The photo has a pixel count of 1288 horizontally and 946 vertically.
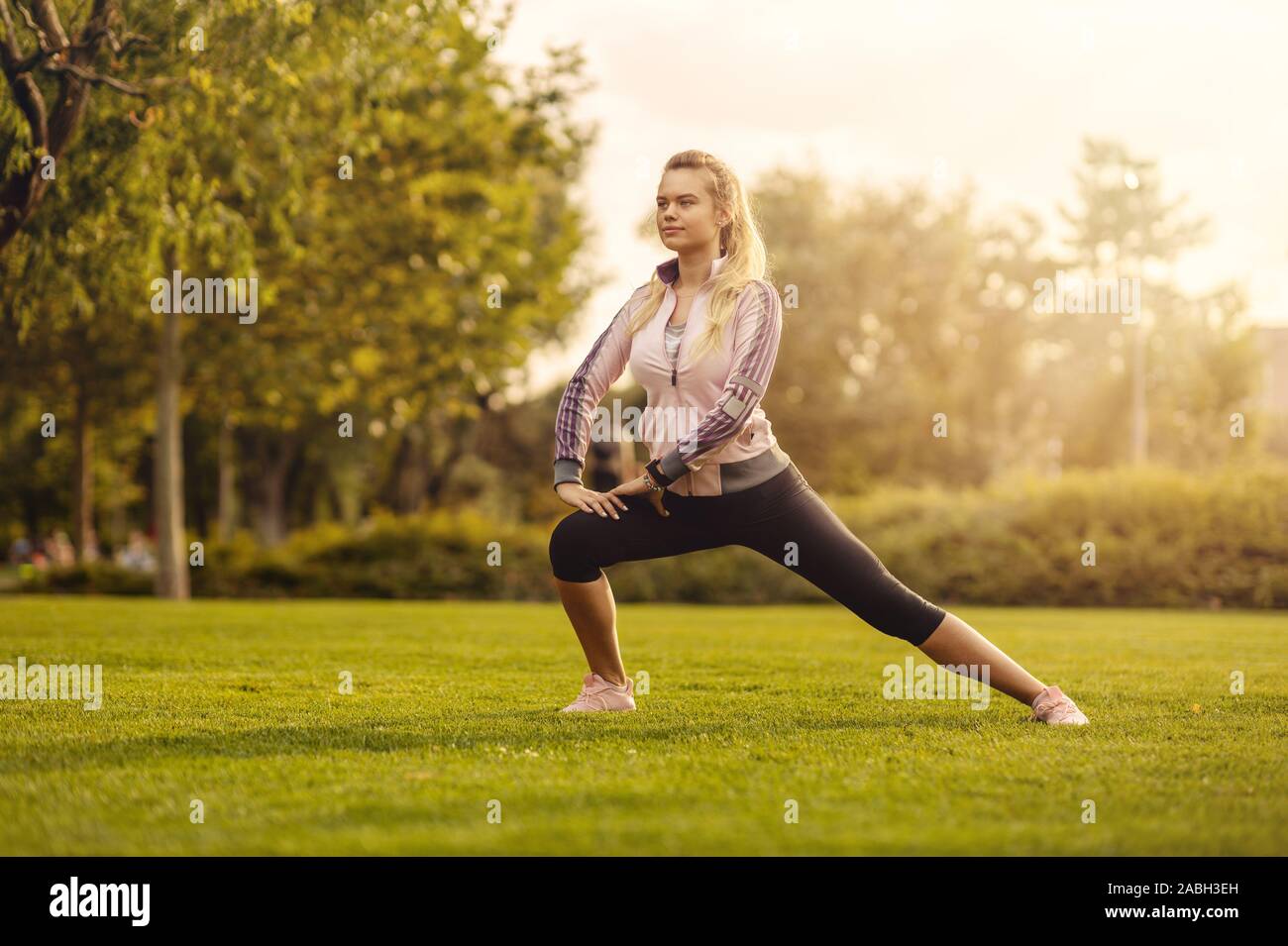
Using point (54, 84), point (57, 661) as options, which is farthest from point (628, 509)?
point (54, 84)

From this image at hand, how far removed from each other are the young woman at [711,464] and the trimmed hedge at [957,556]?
15.5 meters

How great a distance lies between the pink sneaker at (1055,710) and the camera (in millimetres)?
5520

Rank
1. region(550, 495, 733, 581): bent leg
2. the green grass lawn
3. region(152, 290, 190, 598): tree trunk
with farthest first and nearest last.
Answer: region(152, 290, 190, 598): tree trunk, region(550, 495, 733, 581): bent leg, the green grass lawn

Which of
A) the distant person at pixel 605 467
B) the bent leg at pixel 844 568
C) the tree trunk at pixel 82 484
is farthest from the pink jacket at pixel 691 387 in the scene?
the tree trunk at pixel 82 484

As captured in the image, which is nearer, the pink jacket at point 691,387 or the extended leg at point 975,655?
the pink jacket at point 691,387

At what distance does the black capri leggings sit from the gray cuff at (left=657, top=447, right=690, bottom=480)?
0.67 ft

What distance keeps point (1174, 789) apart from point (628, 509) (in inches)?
95.6

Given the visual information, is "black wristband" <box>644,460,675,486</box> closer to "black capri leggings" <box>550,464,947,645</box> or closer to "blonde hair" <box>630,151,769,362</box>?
"black capri leggings" <box>550,464,947,645</box>

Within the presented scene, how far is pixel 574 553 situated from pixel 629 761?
1258mm

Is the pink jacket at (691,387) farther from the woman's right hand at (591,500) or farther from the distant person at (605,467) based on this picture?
the distant person at (605,467)

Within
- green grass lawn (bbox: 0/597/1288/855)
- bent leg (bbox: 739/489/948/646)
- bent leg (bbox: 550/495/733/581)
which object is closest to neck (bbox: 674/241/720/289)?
bent leg (bbox: 550/495/733/581)

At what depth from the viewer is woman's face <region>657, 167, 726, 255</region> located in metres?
5.62

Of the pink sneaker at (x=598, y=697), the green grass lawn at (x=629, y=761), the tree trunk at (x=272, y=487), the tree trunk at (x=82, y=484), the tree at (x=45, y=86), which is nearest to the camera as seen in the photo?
the green grass lawn at (x=629, y=761)
